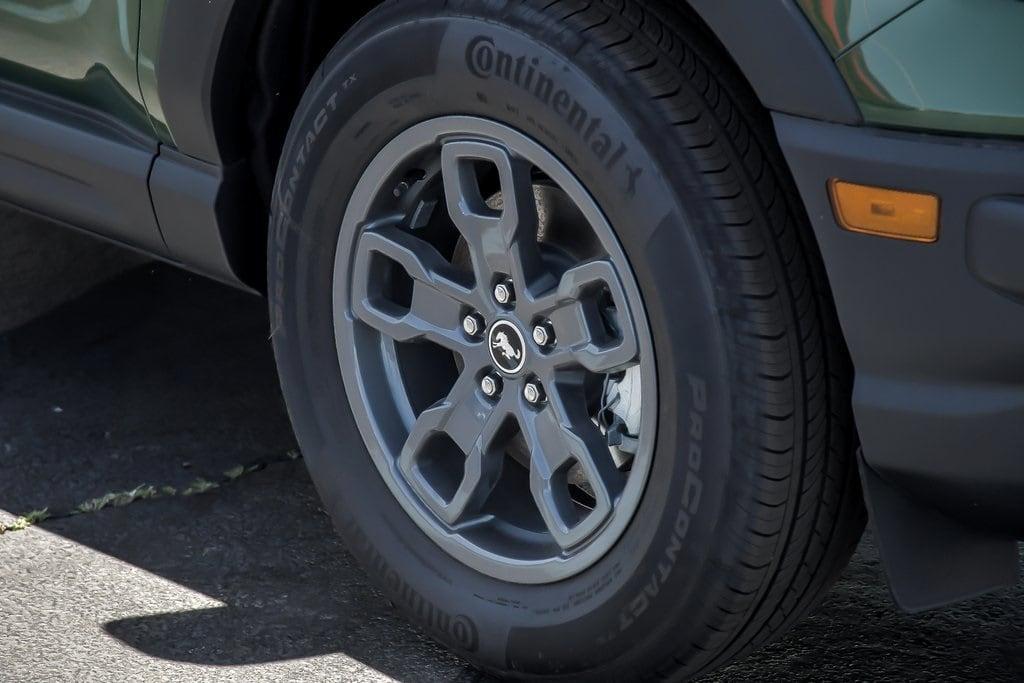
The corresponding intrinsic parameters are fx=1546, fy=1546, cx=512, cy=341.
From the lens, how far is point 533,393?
216 centimetres

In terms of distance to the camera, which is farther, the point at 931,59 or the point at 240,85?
the point at 240,85

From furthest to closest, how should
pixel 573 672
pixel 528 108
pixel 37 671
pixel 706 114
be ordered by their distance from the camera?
pixel 37 671, pixel 573 672, pixel 528 108, pixel 706 114

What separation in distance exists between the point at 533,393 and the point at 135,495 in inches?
41.6

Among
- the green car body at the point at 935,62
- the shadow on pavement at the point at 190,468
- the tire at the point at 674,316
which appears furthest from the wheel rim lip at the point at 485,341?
the green car body at the point at 935,62

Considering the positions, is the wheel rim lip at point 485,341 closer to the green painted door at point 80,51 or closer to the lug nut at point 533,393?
the lug nut at point 533,393

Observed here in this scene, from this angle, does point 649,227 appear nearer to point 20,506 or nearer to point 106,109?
point 106,109

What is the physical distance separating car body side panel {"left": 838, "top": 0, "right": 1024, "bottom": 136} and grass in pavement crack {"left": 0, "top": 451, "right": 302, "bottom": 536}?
170 centimetres

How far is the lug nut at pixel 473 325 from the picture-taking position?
223 centimetres

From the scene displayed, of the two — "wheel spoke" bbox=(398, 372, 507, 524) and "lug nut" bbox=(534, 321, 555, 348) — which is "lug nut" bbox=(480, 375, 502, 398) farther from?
"lug nut" bbox=(534, 321, 555, 348)

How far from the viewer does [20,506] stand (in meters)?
2.86

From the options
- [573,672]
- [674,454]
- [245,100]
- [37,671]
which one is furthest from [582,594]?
[245,100]

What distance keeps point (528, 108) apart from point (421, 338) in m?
0.46

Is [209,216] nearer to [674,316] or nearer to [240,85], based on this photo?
[240,85]

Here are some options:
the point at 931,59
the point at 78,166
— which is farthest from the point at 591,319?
the point at 78,166
